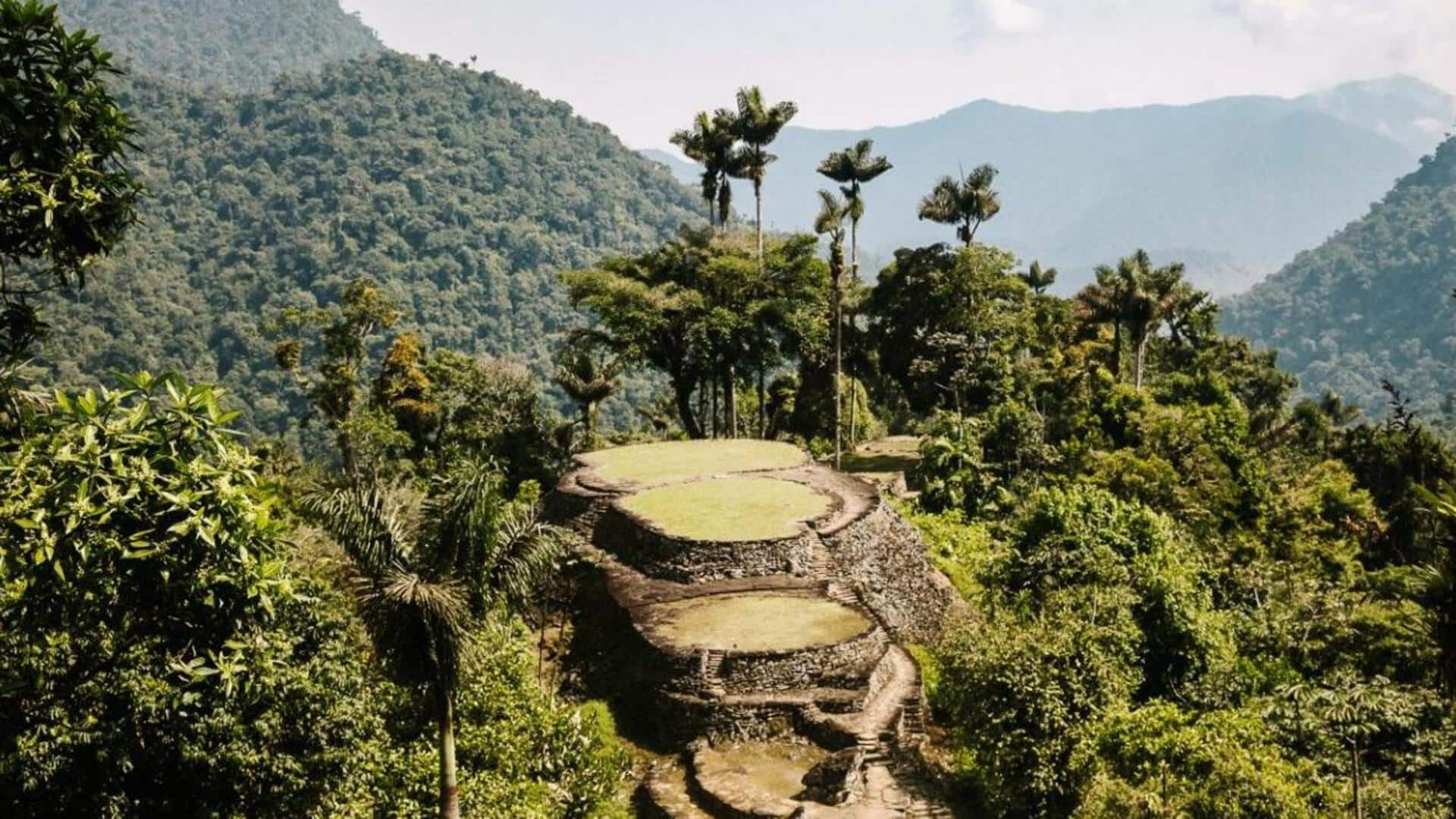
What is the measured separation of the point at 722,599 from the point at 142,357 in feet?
Result: 241

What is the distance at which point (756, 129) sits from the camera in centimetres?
4112

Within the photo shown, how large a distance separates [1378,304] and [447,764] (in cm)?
18057

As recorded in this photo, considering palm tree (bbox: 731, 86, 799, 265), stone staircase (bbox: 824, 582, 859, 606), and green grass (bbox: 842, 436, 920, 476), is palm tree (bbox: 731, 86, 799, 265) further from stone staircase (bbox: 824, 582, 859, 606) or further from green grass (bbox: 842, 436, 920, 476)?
stone staircase (bbox: 824, 582, 859, 606)

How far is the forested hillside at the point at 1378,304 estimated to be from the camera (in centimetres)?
14325

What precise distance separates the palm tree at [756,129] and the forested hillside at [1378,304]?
12185 centimetres

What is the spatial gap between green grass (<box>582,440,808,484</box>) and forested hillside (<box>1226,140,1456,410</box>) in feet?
422

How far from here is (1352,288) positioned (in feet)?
544

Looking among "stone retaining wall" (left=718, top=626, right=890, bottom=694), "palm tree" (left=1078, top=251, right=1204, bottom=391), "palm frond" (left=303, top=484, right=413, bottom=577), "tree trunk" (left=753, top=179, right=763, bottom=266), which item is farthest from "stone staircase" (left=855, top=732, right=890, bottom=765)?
"palm tree" (left=1078, top=251, right=1204, bottom=391)

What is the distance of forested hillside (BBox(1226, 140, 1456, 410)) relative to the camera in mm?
143250

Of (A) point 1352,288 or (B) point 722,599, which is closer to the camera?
(B) point 722,599

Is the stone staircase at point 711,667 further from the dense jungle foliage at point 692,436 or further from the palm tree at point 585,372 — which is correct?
the palm tree at point 585,372

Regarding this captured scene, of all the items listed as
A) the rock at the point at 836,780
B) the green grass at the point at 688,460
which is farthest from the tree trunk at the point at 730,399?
the rock at the point at 836,780

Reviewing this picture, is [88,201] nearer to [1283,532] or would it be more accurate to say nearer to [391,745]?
[391,745]

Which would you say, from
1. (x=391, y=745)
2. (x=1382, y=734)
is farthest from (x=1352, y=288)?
(x=391, y=745)
